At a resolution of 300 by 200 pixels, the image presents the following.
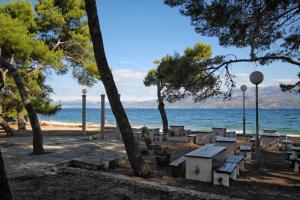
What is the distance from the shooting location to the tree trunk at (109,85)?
663 cm

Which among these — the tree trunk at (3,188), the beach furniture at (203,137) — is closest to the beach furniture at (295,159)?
the beach furniture at (203,137)

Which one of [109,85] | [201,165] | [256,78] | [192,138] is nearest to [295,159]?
[256,78]

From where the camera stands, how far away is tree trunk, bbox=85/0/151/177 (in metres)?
6.63

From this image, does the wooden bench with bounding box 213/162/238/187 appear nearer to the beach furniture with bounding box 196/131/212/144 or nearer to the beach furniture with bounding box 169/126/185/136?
the beach furniture with bounding box 196/131/212/144

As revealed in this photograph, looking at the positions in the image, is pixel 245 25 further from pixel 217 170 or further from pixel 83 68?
pixel 83 68

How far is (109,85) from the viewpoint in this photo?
6699 millimetres

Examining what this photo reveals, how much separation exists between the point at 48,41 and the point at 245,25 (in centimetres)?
1474

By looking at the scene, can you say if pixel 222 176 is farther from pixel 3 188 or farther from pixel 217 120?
pixel 217 120

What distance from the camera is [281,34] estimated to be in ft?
Result: 32.3

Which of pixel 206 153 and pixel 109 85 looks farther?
pixel 206 153

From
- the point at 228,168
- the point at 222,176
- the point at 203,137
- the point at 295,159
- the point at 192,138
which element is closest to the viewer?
the point at 222,176

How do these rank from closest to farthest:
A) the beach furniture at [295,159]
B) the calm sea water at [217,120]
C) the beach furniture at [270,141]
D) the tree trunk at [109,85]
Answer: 1. the tree trunk at [109,85]
2. the beach furniture at [295,159]
3. the beach furniture at [270,141]
4. the calm sea water at [217,120]

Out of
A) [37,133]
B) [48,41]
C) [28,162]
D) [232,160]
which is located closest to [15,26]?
[48,41]

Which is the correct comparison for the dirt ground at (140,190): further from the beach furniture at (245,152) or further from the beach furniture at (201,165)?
the beach furniture at (245,152)
